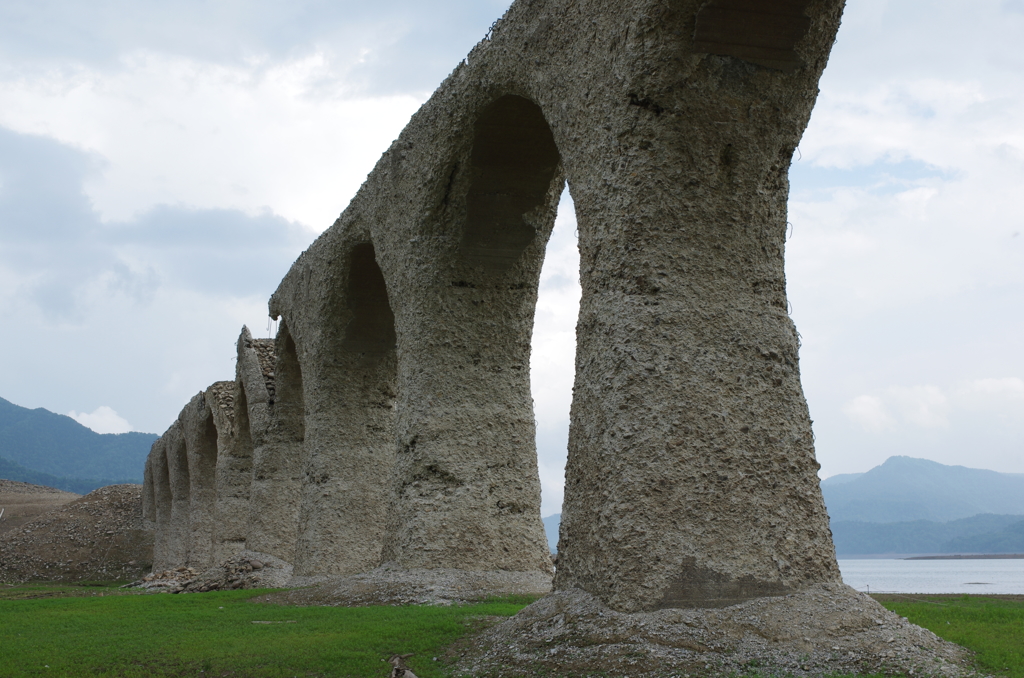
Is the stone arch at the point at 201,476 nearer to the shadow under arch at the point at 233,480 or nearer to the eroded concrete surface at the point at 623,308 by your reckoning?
the shadow under arch at the point at 233,480

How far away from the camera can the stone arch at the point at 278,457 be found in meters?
12.3

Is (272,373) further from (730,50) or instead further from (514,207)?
(730,50)

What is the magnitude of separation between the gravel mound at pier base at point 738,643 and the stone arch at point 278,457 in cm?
844

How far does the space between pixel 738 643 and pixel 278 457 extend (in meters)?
9.95

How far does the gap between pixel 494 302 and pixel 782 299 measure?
368 cm

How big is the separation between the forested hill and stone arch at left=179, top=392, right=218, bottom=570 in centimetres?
12392

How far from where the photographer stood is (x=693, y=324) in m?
4.56

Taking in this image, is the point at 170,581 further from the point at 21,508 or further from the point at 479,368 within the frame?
the point at 21,508

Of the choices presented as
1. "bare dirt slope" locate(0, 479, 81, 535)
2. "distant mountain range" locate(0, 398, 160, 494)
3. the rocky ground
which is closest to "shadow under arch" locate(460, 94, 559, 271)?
the rocky ground

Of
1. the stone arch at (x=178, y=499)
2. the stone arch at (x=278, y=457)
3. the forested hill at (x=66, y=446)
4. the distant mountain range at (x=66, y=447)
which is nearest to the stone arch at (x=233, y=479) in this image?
the stone arch at (x=278, y=457)

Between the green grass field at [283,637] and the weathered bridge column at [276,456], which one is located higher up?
the weathered bridge column at [276,456]

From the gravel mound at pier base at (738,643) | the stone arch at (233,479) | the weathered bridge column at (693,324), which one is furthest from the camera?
the stone arch at (233,479)

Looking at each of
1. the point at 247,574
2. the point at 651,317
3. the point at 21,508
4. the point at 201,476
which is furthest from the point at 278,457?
the point at 21,508

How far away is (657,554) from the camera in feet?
13.7
